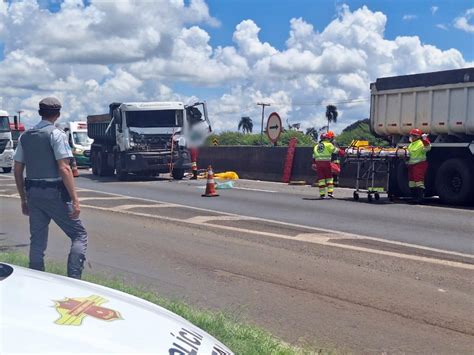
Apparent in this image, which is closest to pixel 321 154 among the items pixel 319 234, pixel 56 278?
pixel 319 234

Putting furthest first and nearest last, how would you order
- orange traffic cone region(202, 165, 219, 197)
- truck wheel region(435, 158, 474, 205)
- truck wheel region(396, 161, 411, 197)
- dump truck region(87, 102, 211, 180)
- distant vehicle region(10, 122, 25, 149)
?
distant vehicle region(10, 122, 25, 149), dump truck region(87, 102, 211, 180), orange traffic cone region(202, 165, 219, 197), truck wheel region(396, 161, 411, 197), truck wheel region(435, 158, 474, 205)

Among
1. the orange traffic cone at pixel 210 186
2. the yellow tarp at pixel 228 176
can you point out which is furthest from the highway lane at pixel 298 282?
the yellow tarp at pixel 228 176

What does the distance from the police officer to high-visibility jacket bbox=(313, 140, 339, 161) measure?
425 inches

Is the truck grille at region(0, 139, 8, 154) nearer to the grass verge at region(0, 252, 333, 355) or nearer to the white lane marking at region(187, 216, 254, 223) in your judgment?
the white lane marking at region(187, 216, 254, 223)

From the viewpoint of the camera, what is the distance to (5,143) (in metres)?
30.9

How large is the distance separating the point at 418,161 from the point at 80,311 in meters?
13.4

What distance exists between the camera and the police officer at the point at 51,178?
21.0ft

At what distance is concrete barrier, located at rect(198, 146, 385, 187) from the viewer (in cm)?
2211

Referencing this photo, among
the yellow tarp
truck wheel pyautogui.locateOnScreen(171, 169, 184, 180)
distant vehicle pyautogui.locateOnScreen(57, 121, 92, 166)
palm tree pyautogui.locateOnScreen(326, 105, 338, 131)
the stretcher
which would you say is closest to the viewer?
the stretcher

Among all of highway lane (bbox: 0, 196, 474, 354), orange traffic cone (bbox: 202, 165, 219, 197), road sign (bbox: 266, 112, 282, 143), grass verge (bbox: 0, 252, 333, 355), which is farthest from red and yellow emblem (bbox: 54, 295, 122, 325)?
road sign (bbox: 266, 112, 282, 143)

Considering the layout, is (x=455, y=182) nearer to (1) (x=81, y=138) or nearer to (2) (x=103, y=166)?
(2) (x=103, y=166)

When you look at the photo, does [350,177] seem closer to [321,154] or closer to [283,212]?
[321,154]

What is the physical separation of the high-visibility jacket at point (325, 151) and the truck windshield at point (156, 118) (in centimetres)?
822

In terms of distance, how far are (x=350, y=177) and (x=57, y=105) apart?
15120 mm
